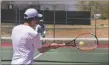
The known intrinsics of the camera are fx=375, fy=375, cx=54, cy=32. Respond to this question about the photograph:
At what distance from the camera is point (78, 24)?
78.5 feet

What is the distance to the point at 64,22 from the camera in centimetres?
2347

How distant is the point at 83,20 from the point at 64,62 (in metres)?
11.8

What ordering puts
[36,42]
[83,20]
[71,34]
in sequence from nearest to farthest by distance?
[36,42] < [83,20] < [71,34]

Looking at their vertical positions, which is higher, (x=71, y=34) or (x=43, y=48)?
(x=43, y=48)

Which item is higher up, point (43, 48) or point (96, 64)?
point (43, 48)

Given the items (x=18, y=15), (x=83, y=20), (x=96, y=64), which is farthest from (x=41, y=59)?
(x=83, y=20)

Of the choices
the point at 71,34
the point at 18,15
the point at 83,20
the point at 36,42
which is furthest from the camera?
the point at 71,34

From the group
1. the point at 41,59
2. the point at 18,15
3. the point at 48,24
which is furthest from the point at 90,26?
the point at 41,59

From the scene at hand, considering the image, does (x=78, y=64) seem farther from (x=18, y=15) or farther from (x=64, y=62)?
(x=18, y=15)

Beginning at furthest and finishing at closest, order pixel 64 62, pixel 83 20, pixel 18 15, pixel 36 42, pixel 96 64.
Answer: pixel 83 20, pixel 18 15, pixel 64 62, pixel 96 64, pixel 36 42

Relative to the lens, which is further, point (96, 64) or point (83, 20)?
point (83, 20)

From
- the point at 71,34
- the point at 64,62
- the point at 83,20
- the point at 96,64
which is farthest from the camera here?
the point at 71,34

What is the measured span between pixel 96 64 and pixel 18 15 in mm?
11624

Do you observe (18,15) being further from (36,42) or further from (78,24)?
(36,42)
